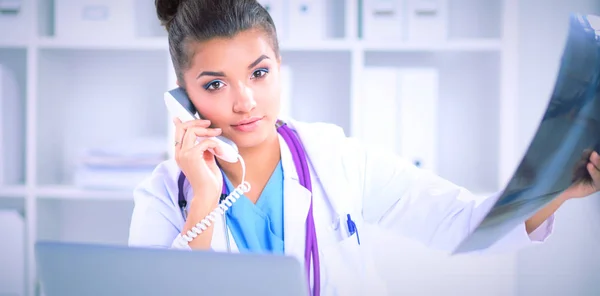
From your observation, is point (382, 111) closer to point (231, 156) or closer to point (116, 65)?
point (231, 156)

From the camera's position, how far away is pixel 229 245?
1.18m

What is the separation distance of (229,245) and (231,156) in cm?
21

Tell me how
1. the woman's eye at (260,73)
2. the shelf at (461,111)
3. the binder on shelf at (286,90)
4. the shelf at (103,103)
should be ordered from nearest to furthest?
1. the woman's eye at (260,73)
2. the binder on shelf at (286,90)
3. the shelf at (461,111)
4. the shelf at (103,103)

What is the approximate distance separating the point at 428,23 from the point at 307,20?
16.4 inches

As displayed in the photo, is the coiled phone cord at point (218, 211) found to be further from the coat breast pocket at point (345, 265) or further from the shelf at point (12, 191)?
the shelf at point (12, 191)

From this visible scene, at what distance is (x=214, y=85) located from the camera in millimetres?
1146

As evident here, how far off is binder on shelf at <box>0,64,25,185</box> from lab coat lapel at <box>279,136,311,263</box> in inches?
47.3

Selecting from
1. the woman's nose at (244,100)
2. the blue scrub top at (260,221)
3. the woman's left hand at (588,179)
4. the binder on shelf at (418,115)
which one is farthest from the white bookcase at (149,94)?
the woman's left hand at (588,179)

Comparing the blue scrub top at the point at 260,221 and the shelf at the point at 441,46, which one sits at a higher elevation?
the shelf at the point at 441,46

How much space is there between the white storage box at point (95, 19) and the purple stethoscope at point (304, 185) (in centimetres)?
85

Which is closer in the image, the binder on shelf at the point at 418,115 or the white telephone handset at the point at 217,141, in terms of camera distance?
the white telephone handset at the point at 217,141

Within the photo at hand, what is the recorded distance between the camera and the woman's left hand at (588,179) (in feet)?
2.26

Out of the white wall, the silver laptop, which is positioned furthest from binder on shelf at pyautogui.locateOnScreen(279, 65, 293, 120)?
the silver laptop

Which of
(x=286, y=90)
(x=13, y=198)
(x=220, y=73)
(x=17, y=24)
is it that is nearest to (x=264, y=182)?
(x=220, y=73)
